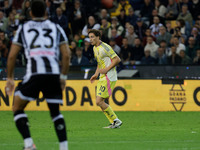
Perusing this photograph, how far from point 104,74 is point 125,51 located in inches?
310

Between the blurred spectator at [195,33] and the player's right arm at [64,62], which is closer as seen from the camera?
the player's right arm at [64,62]

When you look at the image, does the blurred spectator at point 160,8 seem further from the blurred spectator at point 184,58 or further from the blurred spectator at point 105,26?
the blurred spectator at point 184,58

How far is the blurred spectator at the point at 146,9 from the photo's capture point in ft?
72.2

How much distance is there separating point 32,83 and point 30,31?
0.72 meters

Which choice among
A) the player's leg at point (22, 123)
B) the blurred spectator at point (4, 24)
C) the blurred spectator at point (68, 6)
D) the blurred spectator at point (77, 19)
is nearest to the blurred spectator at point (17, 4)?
the blurred spectator at point (4, 24)

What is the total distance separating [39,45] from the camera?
7.16 m

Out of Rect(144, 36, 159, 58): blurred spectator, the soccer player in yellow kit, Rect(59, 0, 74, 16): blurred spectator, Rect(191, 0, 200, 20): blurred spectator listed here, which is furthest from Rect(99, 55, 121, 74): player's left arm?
Rect(59, 0, 74, 16): blurred spectator

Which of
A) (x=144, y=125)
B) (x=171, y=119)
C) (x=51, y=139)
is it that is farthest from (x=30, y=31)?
(x=171, y=119)

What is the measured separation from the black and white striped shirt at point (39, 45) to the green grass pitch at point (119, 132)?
6.02ft

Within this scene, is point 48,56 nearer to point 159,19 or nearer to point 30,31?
point 30,31

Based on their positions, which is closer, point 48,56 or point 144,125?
point 48,56

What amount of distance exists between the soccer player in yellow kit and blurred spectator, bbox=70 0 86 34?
10.4 metres

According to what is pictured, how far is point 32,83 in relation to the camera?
719cm

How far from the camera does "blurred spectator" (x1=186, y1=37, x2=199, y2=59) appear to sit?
62.8 ft
